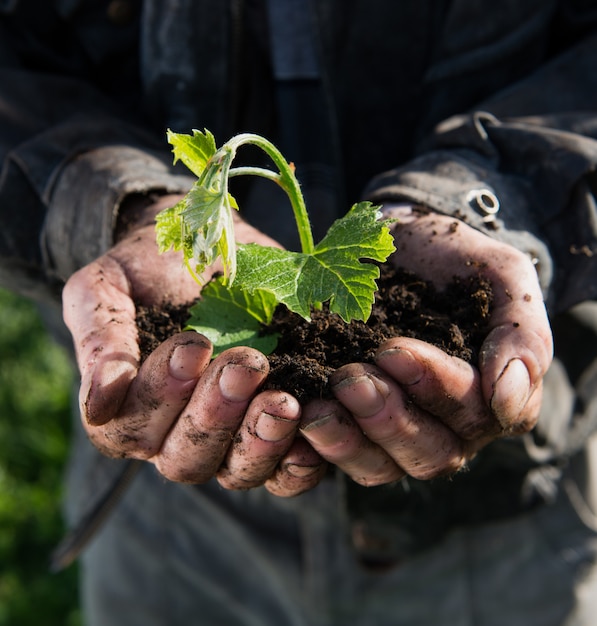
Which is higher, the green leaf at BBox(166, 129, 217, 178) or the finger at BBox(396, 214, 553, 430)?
the green leaf at BBox(166, 129, 217, 178)

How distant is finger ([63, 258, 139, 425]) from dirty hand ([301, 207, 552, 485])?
0.41 metres

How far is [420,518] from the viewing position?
259 centimetres

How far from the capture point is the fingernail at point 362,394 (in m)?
1.59

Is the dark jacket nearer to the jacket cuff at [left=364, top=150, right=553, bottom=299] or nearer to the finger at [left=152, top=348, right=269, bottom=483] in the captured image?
the jacket cuff at [left=364, top=150, right=553, bottom=299]

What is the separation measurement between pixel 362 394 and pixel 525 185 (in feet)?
3.31

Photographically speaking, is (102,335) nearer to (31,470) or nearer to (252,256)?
(252,256)

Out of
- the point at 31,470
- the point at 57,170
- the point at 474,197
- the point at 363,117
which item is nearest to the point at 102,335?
the point at 57,170

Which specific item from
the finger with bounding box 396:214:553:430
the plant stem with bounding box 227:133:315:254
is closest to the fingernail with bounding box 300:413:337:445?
the finger with bounding box 396:214:553:430

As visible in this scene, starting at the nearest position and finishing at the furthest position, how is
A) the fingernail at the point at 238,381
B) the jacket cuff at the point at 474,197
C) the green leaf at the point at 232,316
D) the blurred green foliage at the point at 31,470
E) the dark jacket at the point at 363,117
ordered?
the fingernail at the point at 238,381 → the green leaf at the point at 232,316 → the jacket cuff at the point at 474,197 → the dark jacket at the point at 363,117 → the blurred green foliage at the point at 31,470

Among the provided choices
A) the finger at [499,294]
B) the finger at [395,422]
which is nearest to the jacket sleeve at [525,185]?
the finger at [499,294]

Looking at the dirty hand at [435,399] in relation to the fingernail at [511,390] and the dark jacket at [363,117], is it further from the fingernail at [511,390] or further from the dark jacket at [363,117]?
the dark jacket at [363,117]

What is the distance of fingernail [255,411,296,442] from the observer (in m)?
1.58

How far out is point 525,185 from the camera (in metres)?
2.27

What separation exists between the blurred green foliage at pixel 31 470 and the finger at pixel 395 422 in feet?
9.66
